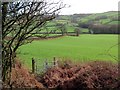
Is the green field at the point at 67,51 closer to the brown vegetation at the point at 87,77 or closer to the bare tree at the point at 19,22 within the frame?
the brown vegetation at the point at 87,77

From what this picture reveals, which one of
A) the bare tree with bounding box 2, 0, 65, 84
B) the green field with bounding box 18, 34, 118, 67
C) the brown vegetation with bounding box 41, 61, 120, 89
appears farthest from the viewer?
the green field with bounding box 18, 34, 118, 67

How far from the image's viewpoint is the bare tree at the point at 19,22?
188 inches

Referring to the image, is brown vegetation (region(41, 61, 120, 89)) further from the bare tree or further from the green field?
the bare tree

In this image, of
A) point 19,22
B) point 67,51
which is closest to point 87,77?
point 19,22

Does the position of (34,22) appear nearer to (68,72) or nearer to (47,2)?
(47,2)

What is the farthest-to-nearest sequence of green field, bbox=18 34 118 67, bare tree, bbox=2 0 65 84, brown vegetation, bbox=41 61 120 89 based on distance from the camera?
green field, bbox=18 34 118 67, brown vegetation, bbox=41 61 120 89, bare tree, bbox=2 0 65 84

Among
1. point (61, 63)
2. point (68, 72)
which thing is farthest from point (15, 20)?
point (61, 63)

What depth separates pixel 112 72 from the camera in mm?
7117

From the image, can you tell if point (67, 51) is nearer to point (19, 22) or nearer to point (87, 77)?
point (87, 77)

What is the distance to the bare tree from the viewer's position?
4.77 meters

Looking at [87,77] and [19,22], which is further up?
[19,22]

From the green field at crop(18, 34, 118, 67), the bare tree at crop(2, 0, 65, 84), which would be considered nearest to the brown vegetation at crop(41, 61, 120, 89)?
the green field at crop(18, 34, 118, 67)

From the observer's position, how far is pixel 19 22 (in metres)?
4.92

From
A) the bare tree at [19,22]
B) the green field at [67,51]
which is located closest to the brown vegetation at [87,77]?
the green field at [67,51]
